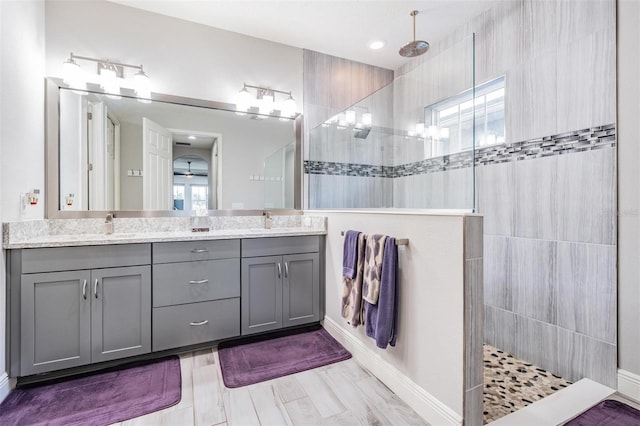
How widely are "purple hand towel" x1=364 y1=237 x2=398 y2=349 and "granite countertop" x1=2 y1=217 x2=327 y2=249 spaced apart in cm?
95

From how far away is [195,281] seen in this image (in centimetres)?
211

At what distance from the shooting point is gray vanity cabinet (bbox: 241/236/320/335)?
229 centimetres

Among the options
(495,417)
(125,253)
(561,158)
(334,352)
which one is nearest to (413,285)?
(495,417)

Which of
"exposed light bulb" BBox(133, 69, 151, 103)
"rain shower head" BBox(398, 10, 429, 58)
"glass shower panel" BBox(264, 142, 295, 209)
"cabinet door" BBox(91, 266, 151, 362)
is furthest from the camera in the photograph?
"glass shower panel" BBox(264, 142, 295, 209)

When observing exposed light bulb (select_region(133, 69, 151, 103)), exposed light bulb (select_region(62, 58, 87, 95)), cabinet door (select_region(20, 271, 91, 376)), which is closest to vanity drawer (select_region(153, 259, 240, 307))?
cabinet door (select_region(20, 271, 91, 376))

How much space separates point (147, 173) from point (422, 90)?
7.67ft

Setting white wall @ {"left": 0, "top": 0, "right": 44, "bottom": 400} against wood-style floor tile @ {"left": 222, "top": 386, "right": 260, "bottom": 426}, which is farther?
white wall @ {"left": 0, "top": 0, "right": 44, "bottom": 400}

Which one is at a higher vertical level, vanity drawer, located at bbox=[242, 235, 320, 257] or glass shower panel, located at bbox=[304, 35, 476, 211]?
glass shower panel, located at bbox=[304, 35, 476, 211]

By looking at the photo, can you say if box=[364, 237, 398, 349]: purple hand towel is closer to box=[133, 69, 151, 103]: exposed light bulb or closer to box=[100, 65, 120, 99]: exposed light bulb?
box=[133, 69, 151, 103]: exposed light bulb

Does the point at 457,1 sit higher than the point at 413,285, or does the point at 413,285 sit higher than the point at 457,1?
the point at 457,1

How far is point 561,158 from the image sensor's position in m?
1.89

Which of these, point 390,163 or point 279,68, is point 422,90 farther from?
point 279,68

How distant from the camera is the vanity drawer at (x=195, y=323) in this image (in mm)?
2010

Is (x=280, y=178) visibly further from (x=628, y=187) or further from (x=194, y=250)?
(x=628, y=187)
